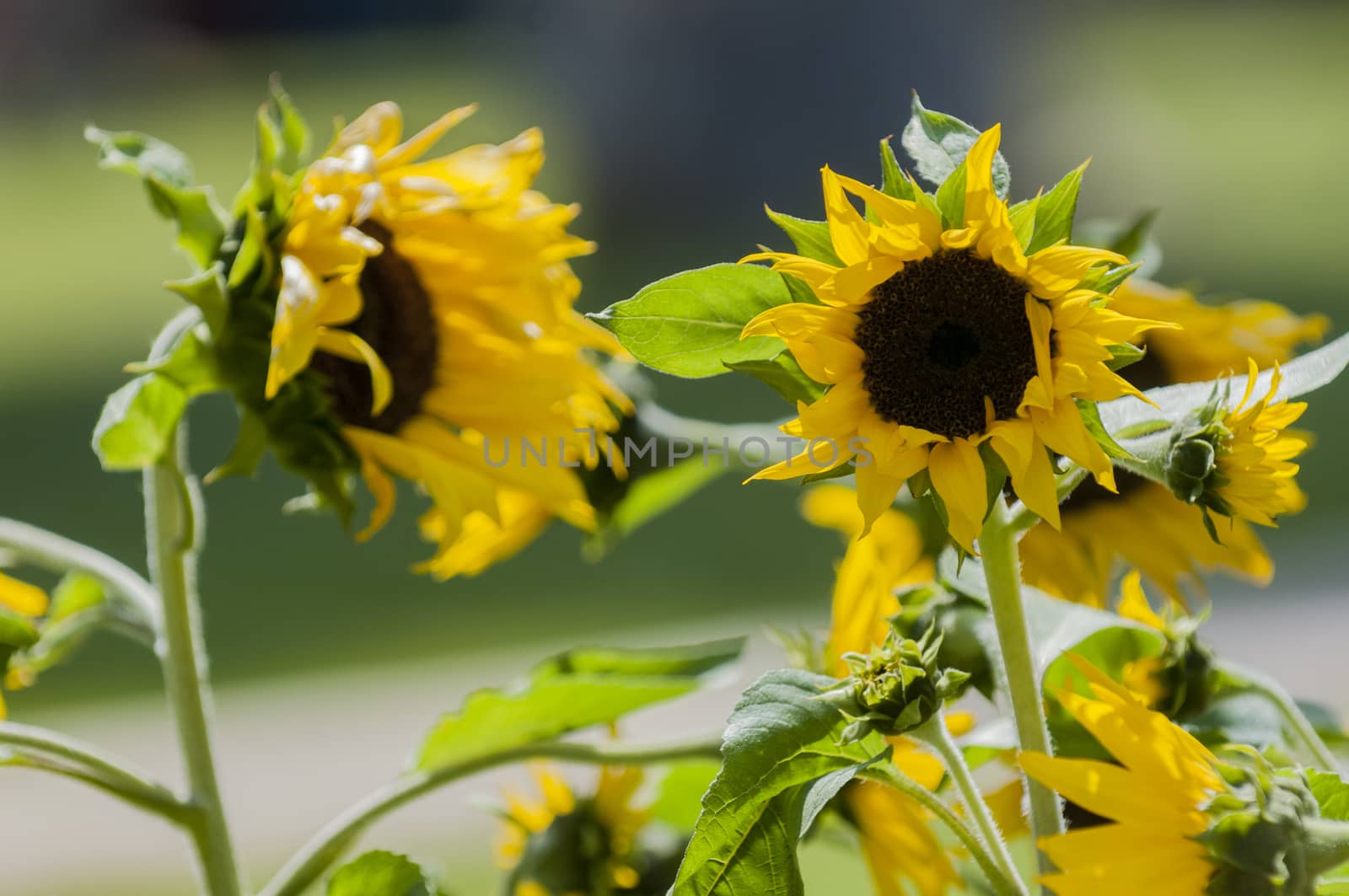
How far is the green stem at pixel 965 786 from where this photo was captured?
26cm

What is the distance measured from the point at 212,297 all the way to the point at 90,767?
Result: 0.12 meters

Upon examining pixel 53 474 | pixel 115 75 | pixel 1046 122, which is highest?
pixel 115 75

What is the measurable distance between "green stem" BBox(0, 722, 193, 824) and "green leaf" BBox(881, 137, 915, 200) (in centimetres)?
20

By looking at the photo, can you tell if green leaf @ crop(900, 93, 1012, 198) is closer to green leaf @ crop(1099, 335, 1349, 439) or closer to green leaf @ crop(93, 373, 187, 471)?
green leaf @ crop(1099, 335, 1349, 439)

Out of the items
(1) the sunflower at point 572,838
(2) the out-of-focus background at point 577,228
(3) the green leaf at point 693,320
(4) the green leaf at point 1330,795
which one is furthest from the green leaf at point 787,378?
(2) the out-of-focus background at point 577,228

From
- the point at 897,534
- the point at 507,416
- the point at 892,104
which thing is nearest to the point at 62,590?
the point at 507,416

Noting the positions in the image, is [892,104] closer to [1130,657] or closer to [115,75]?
[115,75]

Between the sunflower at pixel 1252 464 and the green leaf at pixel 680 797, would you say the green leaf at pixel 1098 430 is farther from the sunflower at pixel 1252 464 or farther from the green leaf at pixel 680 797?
the green leaf at pixel 680 797

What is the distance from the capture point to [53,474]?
2.68 m

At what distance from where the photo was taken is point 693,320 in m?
0.26

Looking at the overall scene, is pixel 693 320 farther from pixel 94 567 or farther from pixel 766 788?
pixel 94 567

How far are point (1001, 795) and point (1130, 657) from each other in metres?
0.06

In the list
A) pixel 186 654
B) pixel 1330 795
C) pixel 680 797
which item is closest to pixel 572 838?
pixel 680 797

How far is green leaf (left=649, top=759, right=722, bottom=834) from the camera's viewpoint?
0.43m
